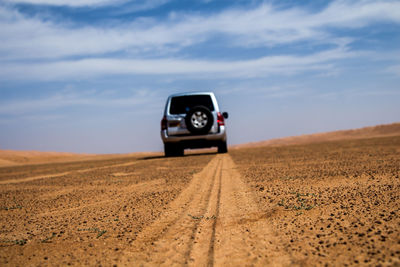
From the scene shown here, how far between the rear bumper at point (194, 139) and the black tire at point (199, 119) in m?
0.37

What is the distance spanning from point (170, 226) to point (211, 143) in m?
10.3

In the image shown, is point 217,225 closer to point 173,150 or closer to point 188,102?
point 188,102

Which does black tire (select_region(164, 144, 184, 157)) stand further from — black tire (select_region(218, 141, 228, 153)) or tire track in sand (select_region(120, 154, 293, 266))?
tire track in sand (select_region(120, 154, 293, 266))

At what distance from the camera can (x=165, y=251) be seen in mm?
2725


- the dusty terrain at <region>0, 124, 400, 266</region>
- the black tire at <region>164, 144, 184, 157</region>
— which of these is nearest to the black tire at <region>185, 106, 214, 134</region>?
the black tire at <region>164, 144, 184, 157</region>

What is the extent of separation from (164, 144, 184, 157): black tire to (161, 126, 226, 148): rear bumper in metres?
0.28

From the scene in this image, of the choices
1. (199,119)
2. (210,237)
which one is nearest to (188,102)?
(199,119)

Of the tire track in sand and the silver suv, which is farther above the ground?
the silver suv

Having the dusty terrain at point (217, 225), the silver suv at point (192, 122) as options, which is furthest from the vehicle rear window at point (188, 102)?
the dusty terrain at point (217, 225)

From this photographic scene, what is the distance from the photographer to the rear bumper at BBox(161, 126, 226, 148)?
42.8 feet

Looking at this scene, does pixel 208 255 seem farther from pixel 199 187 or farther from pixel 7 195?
pixel 7 195

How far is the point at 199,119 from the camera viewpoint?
12664mm

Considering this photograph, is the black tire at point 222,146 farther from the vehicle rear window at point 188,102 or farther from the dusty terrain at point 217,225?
the dusty terrain at point 217,225

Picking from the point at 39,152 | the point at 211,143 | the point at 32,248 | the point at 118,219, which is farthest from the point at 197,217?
the point at 39,152
